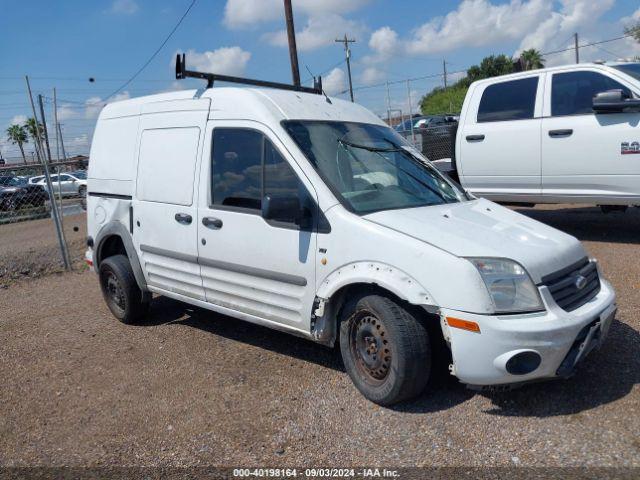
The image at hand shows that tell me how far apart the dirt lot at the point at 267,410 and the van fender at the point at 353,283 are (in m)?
0.45

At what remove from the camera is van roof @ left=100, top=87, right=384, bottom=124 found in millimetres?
4414

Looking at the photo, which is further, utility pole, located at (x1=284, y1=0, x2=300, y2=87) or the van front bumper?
utility pole, located at (x1=284, y1=0, x2=300, y2=87)

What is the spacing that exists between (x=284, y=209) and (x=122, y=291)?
8.78ft

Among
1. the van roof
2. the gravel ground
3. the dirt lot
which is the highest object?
the van roof

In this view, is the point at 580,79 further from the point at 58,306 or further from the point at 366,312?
the point at 58,306

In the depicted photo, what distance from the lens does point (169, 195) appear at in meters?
5.04

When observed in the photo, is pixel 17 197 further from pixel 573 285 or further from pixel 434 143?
pixel 573 285

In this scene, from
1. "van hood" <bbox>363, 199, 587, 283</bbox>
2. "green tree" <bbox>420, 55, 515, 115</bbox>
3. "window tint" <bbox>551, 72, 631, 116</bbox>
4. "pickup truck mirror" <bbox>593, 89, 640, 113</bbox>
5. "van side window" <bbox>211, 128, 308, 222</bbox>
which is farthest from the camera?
"green tree" <bbox>420, 55, 515, 115</bbox>

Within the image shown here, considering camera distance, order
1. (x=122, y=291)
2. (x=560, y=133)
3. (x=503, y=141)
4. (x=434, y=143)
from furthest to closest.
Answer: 1. (x=434, y=143)
2. (x=503, y=141)
3. (x=560, y=133)
4. (x=122, y=291)

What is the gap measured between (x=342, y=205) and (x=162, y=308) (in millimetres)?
3369

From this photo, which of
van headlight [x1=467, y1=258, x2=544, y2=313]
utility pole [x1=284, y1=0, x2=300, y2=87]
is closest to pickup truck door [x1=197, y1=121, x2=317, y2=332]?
van headlight [x1=467, y1=258, x2=544, y2=313]

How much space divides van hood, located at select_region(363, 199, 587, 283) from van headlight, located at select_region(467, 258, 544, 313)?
0.16 ft

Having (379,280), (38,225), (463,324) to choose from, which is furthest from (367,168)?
(38,225)

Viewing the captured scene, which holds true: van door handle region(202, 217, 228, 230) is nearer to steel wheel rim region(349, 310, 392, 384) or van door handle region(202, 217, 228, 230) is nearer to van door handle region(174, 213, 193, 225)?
van door handle region(174, 213, 193, 225)
